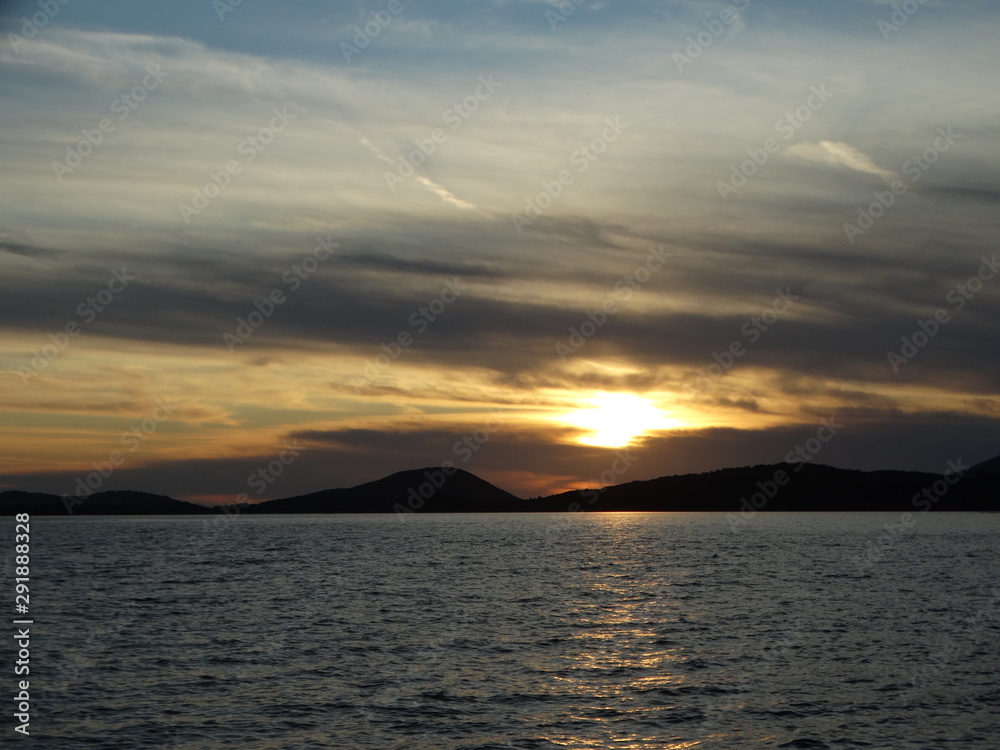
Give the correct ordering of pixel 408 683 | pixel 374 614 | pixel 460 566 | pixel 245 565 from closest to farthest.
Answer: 1. pixel 408 683
2. pixel 374 614
3. pixel 460 566
4. pixel 245 565

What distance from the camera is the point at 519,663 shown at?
44.4 m

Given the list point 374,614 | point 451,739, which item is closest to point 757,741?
point 451,739

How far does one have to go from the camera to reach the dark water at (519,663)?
3259 centimetres

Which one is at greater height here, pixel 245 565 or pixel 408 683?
pixel 245 565

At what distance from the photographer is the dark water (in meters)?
32.6

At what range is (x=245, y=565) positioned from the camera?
118 metres

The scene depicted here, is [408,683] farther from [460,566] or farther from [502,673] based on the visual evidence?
[460,566]

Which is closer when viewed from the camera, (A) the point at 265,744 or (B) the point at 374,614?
(A) the point at 265,744

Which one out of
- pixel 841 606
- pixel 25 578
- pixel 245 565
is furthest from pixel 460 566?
pixel 841 606

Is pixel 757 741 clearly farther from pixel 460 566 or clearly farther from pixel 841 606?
pixel 460 566

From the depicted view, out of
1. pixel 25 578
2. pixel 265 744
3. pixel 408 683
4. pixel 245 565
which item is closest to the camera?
pixel 265 744

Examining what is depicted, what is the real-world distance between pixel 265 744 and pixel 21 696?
13.7 meters

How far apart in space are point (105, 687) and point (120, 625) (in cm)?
1985

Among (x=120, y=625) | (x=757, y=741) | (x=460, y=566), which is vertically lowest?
(x=757, y=741)
